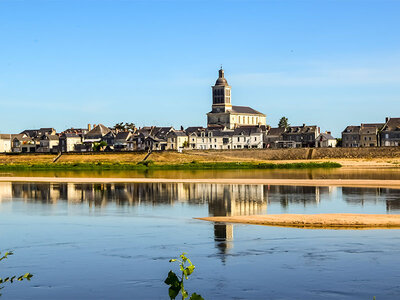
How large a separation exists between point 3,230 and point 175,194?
928 inches

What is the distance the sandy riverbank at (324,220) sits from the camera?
3366cm

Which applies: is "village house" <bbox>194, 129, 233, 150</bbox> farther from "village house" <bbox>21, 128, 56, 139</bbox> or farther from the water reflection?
the water reflection

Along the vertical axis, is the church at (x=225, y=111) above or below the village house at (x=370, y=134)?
above

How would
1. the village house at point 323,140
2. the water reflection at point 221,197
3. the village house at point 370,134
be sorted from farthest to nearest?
the village house at point 323,140 < the village house at point 370,134 < the water reflection at point 221,197

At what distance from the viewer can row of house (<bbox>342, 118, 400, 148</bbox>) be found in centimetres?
13250

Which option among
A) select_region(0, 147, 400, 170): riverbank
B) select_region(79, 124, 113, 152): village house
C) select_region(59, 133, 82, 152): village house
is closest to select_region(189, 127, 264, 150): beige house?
select_region(0, 147, 400, 170): riverbank

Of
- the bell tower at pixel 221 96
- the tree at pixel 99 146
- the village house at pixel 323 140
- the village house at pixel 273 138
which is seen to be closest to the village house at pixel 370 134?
the village house at pixel 323 140

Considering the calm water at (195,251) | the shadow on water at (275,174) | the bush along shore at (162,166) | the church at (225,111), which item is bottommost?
the calm water at (195,251)

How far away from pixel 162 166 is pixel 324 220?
249 feet

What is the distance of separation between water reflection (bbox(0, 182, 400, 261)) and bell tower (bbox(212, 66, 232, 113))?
347ft

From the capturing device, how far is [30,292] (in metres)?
20.6

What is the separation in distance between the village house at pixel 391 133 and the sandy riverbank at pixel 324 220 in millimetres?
100126

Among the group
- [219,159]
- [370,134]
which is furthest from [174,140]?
[370,134]

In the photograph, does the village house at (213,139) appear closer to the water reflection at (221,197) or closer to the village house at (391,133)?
the village house at (391,133)
